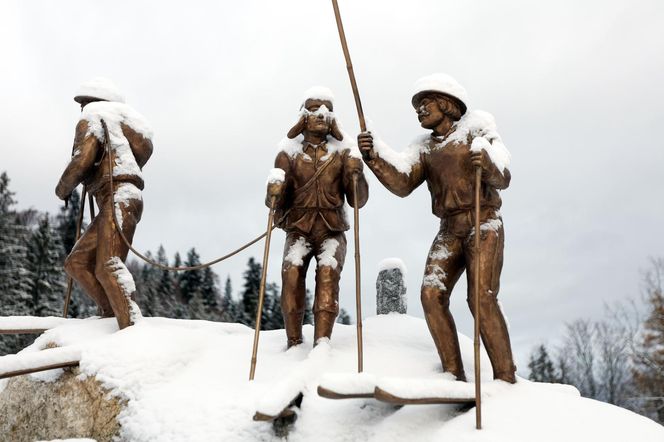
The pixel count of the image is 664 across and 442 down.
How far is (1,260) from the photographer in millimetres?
21688

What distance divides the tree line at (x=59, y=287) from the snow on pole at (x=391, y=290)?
854cm

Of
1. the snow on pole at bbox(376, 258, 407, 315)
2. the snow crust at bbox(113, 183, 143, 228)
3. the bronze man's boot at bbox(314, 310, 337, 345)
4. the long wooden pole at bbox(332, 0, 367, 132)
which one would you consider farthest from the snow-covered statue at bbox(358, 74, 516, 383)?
the snow crust at bbox(113, 183, 143, 228)

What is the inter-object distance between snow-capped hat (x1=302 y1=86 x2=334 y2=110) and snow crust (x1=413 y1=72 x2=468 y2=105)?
0.97 m

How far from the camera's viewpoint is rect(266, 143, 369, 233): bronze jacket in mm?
5773

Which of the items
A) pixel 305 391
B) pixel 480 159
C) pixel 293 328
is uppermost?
pixel 480 159

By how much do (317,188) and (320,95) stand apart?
930 millimetres

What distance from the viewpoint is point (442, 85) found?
5.25m

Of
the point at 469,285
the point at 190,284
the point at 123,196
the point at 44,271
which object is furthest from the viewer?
the point at 190,284

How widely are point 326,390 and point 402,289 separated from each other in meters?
3.82

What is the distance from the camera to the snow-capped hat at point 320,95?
5906mm

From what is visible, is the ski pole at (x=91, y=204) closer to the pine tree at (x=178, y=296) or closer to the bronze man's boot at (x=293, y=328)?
the bronze man's boot at (x=293, y=328)

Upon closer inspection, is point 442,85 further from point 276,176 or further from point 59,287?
point 59,287

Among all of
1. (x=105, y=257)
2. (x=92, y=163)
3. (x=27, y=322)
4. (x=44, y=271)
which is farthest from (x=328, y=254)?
(x=44, y=271)

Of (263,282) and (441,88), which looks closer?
(263,282)
